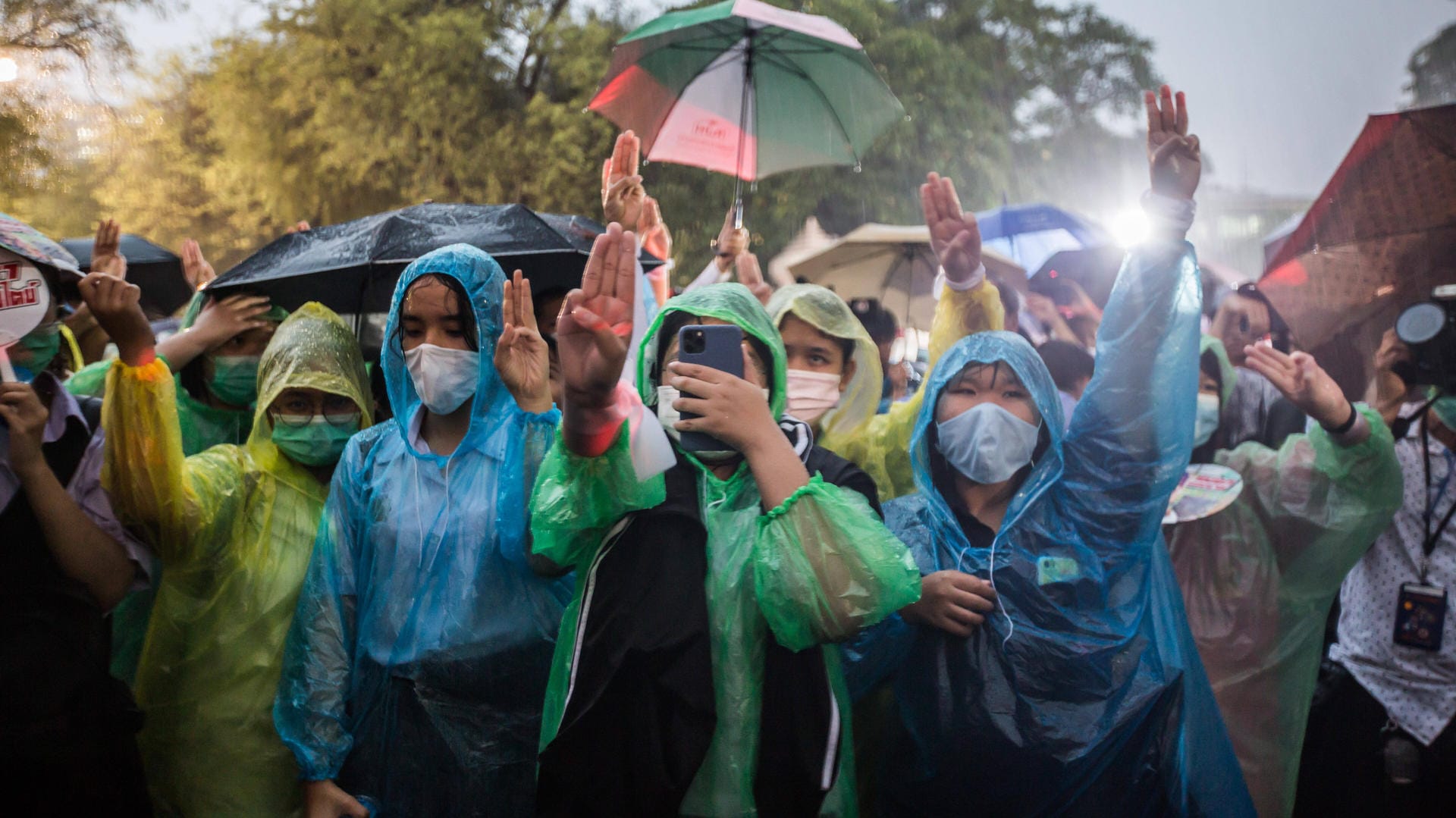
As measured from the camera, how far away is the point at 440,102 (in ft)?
35.5

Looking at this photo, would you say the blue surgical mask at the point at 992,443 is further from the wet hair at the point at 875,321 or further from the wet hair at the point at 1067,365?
the wet hair at the point at 875,321

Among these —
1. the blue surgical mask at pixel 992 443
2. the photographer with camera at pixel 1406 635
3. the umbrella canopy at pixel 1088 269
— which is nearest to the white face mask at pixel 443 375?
the blue surgical mask at pixel 992 443

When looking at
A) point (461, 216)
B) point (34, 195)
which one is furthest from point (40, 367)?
point (34, 195)

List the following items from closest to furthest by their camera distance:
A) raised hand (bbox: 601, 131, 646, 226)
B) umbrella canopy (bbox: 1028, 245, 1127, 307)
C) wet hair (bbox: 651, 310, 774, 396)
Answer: wet hair (bbox: 651, 310, 774, 396) → raised hand (bbox: 601, 131, 646, 226) → umbrella canopy (bbox: 1028, 245, 1127, 307)

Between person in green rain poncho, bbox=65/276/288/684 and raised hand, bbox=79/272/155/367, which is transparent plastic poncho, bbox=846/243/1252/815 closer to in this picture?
raised hand, bbox=79/272/155/367

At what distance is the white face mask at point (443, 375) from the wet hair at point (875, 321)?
2654 mm

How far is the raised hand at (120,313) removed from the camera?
89.2 inches

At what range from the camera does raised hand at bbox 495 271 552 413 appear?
235cm

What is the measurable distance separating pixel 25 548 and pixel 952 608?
212 cm

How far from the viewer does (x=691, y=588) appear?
1.93 m

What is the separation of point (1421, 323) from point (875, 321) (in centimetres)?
237

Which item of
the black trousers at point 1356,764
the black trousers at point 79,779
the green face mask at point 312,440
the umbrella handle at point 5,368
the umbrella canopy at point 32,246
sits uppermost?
the umbrella canopy at point 32,246

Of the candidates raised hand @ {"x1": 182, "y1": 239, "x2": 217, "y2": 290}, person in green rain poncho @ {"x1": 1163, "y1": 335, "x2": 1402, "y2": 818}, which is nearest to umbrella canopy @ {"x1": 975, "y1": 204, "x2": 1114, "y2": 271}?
person in green rain poncho @ {"x1": 1163, "y1": 335, "x2": 1402, "y2": 818}

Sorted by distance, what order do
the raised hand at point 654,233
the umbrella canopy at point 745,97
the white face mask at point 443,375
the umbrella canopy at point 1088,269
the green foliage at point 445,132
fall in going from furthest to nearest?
the green foliage at point 445,132, the umbrella canopy at point 1088,269, the umbrella canopy at point 745,97, the raised hand at point 654,233, the white face mask at point 443,375
